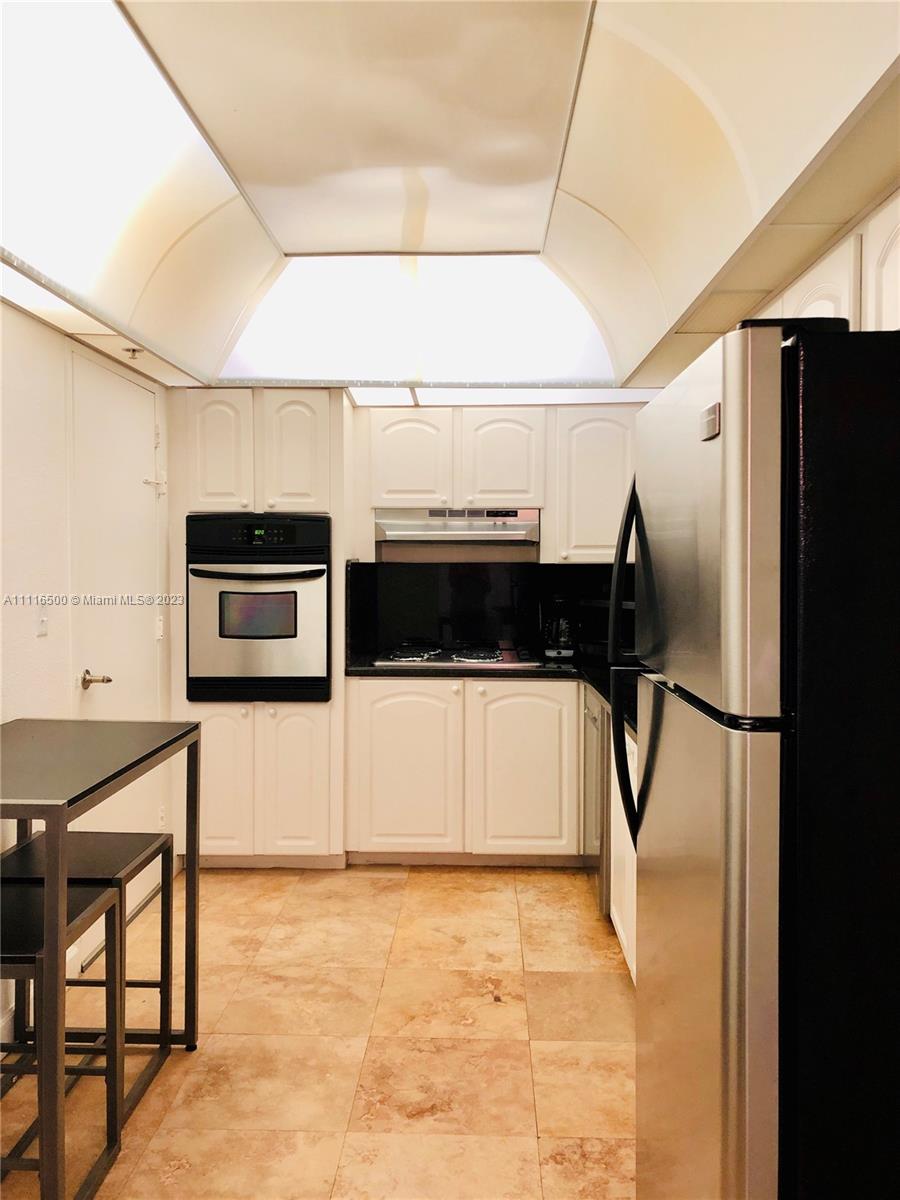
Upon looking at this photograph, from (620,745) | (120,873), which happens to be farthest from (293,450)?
(620,745)

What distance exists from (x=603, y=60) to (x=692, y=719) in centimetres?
167

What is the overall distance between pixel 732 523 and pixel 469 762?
2.97 metres

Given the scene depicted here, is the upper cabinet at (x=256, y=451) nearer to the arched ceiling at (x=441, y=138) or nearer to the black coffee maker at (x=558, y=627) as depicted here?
the arched ceiling at (x=441, y=138)

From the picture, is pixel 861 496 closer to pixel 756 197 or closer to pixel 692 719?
pixel 692 719

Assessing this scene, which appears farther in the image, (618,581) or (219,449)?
(219,449)

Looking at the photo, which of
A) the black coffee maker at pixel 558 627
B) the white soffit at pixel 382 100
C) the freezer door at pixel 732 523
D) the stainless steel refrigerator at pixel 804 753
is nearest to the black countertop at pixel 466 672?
the black coffee maker at pixel 558 627

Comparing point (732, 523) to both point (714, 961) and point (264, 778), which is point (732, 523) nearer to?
point (714, 961)

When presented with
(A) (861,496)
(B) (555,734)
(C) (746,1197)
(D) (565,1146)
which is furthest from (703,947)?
(B) (555,734)

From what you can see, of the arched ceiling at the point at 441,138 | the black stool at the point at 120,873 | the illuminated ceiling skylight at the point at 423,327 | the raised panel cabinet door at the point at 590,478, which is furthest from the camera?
the raised panel cabinet door at the point at 590,478

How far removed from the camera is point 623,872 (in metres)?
2.88

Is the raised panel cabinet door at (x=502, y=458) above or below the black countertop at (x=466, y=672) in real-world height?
above

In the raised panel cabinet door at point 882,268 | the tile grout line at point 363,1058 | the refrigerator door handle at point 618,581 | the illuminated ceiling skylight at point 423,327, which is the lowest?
the tile grout line at point 363,1058

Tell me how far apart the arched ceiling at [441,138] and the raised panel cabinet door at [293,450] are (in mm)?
660

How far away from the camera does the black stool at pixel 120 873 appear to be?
2051mm
